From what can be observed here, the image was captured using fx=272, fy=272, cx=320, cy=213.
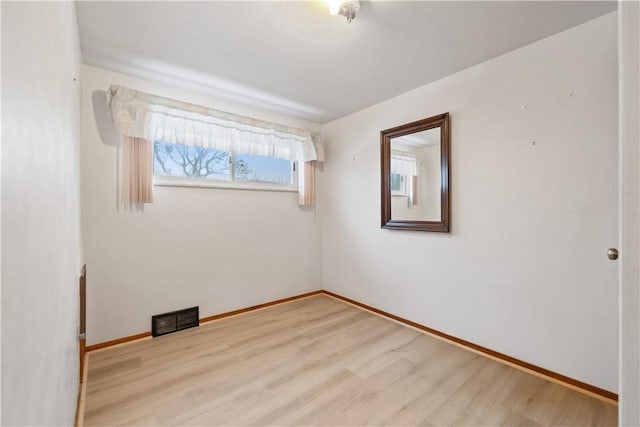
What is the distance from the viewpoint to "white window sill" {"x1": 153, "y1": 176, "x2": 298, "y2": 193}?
8.40 ft

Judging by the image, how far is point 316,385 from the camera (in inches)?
71.1

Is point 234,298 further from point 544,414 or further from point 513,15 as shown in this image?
point 513,15

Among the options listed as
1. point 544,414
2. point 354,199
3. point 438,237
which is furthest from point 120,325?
point 544,414

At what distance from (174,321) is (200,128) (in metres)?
1.87

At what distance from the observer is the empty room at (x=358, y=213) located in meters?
1.10

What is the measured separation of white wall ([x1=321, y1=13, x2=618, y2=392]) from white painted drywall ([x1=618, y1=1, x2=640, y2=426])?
120 centimetres

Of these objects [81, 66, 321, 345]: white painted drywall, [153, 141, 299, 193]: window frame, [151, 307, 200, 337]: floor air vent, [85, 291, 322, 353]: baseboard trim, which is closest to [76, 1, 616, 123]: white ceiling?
[81, 66, 321, 345]: white painted drywall

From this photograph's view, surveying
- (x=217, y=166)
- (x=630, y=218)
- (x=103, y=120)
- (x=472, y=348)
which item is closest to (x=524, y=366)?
(x=472, y=348)

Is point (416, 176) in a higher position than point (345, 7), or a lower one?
lower

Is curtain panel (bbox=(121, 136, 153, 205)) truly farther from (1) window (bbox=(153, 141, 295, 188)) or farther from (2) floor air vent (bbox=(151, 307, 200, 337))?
(2) floor air vent (bbox=(151, 307, 200, 337))

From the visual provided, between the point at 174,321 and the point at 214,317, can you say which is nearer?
the point at 174,321

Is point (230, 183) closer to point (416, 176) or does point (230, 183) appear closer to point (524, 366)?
point (416, 176)

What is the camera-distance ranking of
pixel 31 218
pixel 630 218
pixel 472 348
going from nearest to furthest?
pixel 31 218 → pixel 630 218 → pixel 472 348

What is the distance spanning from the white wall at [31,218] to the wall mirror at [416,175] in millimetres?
2505
